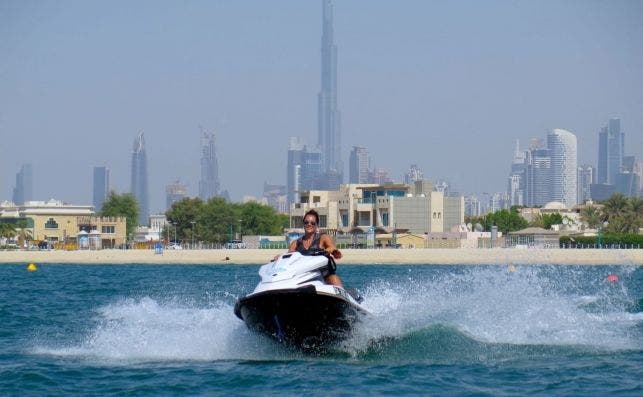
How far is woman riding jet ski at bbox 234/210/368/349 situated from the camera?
17.7 metres

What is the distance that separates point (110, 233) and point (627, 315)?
342 ft

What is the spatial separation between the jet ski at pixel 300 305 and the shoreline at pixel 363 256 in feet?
231

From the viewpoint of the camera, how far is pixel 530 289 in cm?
2162

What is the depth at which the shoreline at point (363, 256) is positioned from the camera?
90.6 metres

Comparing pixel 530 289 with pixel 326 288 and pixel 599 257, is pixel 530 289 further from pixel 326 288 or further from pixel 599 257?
pixel 599 257

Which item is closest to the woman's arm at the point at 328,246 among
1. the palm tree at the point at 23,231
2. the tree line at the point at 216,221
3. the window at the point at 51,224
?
the tree line at the point at 216,221

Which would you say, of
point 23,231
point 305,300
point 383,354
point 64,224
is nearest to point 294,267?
point 305,300

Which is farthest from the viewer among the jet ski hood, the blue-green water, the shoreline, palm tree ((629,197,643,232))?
palm tree ((629,197,643,232))

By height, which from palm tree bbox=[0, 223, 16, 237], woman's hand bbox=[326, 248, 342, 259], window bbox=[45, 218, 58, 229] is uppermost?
window bbox=[45, 218, 58, 229]

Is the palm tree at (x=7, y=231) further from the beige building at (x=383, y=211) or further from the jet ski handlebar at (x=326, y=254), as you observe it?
the jet ski handlebar at (x=326, y=254)

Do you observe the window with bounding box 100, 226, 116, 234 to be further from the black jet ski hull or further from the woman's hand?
the woman's hand

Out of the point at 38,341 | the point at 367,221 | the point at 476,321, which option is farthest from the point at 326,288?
the point at 367,221

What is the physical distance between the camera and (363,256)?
93.2 meters

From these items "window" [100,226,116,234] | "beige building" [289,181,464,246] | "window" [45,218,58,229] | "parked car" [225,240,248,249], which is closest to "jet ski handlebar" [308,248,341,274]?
"parked car" [225,240,248,249]
